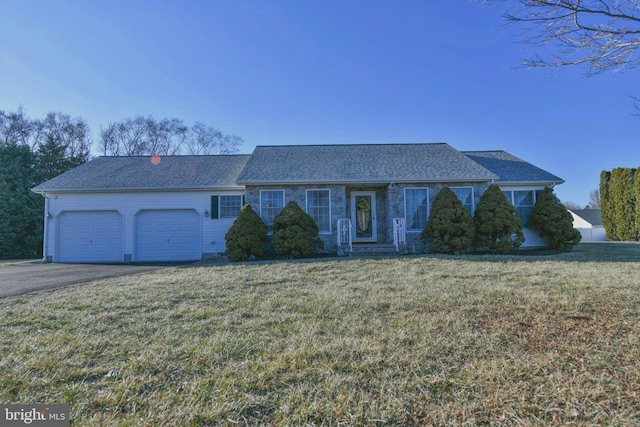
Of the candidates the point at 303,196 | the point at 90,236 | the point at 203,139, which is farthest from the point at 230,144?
the point at 303,196

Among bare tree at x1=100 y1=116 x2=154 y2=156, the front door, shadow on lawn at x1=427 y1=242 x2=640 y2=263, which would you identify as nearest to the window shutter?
the front door

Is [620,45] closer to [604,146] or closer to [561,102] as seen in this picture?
[561,102]

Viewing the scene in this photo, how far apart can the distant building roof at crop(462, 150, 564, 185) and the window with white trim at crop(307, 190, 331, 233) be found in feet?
22.0

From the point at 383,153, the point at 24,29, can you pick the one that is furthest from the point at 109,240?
the point at 383,153

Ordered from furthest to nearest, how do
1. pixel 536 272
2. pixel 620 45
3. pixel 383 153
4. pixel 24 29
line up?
1. pixel 383 153
2. pixel 24 29
3. pixel 536 272
4. pixel 620 45

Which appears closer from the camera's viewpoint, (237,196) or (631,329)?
(631,329)

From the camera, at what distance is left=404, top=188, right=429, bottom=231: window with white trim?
11.9 meters

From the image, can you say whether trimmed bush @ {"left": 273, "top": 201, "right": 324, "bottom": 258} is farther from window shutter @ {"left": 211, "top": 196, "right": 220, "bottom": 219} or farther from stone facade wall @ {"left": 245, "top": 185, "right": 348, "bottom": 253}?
window shutter @ {"left": 211, "top": 196, "right": 220, "bottom": 219}

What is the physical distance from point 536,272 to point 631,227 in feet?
54.5

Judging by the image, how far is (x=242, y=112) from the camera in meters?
16.1

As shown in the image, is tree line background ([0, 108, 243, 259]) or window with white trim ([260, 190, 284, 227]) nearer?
window with white trim ([260, 190, 284, 227])

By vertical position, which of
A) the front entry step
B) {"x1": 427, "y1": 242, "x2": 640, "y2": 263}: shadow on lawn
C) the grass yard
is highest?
the front entry step

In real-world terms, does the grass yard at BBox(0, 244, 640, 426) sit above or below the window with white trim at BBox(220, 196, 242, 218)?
below

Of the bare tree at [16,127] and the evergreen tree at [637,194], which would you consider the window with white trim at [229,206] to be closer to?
the evergreen tree at [637,194]
